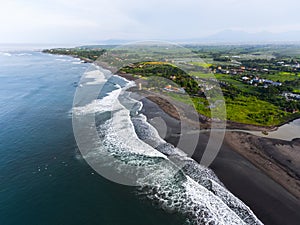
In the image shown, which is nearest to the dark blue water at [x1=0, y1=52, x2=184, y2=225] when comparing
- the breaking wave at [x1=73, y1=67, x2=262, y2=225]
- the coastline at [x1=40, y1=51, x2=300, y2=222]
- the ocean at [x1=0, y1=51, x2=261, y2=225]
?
the ocean at [x1=0, y1=51, x2=261, y2=225]

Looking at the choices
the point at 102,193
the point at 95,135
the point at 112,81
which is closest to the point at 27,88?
the point at 112,81

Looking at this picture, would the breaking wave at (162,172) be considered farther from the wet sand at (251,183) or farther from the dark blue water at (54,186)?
the dark blue water at (54,186)

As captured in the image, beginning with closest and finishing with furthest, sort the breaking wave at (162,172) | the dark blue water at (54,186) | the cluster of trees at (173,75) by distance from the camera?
the dark blue water at (54,186) < the breaking wave at (162,172) < the cluster of trees at (173,75)

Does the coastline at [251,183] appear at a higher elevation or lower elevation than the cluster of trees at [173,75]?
lower

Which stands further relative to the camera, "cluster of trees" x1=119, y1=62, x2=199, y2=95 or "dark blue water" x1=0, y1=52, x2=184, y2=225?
"cluster of trees" x1=119, y1=62, x2=199, y2=95

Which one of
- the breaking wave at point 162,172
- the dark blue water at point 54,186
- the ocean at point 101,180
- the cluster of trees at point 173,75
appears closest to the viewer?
the dark blue water at point 54,186

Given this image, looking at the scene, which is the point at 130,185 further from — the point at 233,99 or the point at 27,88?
the point at 27,88

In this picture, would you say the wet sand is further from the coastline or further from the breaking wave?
the breaking wave

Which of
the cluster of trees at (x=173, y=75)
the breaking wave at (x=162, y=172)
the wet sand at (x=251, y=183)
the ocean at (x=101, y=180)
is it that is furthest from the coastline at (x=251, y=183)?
the cluster of trees at (x=173, y=75)
